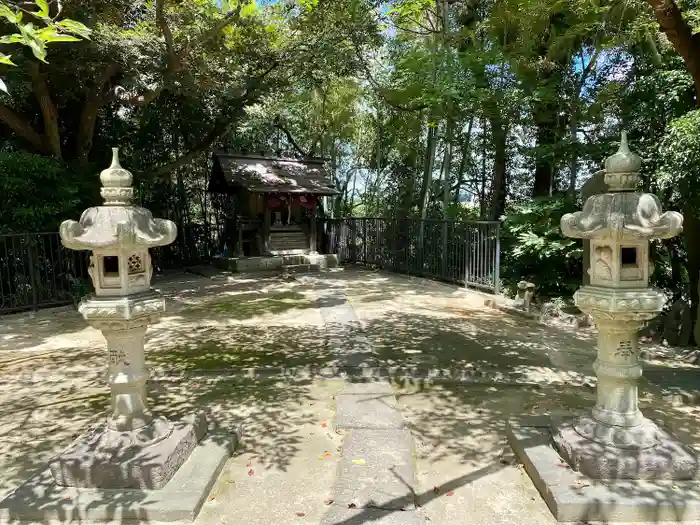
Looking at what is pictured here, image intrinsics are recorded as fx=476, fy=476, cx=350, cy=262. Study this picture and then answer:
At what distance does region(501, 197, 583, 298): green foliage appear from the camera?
9.18m

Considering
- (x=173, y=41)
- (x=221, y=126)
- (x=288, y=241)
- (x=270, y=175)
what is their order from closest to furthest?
(x=173, y=41) → (x=221, y=126) → (x=270, y=175) → (x=288, y=241)

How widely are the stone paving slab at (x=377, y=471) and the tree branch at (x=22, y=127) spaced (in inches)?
388

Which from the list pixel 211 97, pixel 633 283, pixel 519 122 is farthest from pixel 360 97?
pixel 633 283

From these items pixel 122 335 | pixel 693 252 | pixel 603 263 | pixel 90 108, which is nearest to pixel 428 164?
pixel 693 252

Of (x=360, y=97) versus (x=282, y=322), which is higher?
(x=360, y=97)

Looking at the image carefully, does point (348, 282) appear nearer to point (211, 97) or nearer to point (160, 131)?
point (211, 97)

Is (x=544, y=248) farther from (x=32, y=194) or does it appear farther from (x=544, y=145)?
(x=32, y=194)

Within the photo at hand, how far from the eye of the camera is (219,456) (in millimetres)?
3449

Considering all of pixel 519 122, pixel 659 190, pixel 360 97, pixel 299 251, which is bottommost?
pixel 299 251

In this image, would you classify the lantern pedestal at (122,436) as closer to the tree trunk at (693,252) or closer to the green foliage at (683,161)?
the green foliage at (683,161)

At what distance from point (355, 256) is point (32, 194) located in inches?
359

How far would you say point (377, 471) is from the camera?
130 inches

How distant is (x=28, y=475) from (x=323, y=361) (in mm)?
3019

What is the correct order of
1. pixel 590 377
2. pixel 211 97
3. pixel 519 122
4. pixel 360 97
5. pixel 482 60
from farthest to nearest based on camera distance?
pixel 360 97, pixel 211 97, pixel 519 122, pixel 482 60, pixel 590 377
